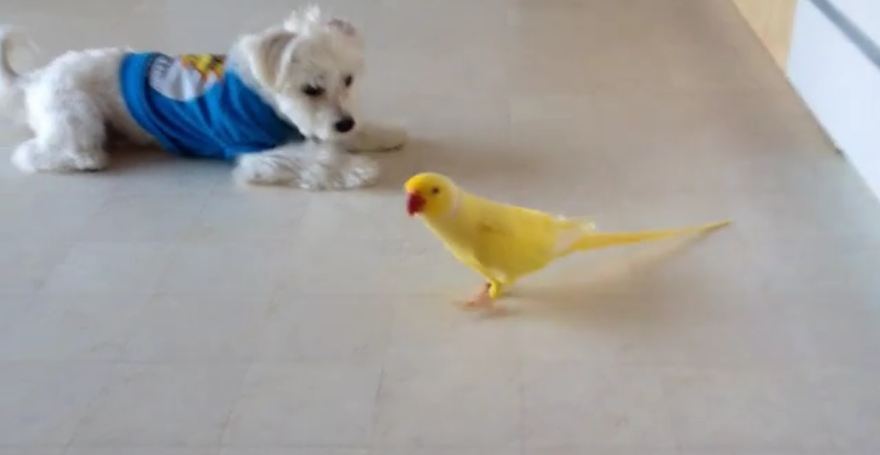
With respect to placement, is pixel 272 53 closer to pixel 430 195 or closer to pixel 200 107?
pixel 200 107

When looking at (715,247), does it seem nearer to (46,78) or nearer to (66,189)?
(66,189)

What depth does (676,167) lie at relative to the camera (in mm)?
2484

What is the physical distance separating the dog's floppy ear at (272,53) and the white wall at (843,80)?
125 centimetres

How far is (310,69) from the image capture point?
2.35 metres

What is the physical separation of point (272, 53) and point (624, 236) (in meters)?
0.88

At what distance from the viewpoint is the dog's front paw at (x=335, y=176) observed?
2418 mm

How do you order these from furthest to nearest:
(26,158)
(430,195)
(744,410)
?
(26,158) → (430,195) → (744,410)

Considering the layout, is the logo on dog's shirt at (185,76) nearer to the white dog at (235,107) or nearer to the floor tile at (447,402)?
the white dog at (235,107)

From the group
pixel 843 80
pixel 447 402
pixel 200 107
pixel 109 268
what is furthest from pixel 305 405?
pixel 843 80

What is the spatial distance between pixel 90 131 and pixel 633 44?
1.67 metres

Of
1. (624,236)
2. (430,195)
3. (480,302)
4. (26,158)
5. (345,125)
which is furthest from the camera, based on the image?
(26,158)

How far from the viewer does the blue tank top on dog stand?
2443 millimetres

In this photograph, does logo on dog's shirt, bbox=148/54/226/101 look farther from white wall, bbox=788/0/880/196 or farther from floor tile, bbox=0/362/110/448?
white wall, bbox=788/0/880/196

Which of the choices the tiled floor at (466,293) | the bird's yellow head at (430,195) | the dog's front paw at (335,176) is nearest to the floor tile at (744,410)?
the tiled floor at (466,293)
